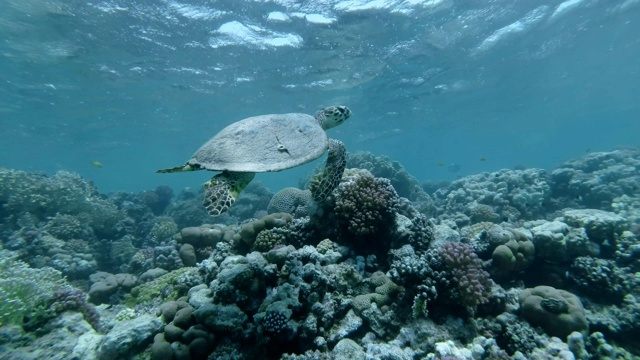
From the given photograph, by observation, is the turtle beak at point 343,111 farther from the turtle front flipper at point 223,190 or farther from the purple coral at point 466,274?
the purple coral at point 466,274

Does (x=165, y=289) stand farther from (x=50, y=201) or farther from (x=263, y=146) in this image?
(x=50, y=201)

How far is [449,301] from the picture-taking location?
4578 millimetres

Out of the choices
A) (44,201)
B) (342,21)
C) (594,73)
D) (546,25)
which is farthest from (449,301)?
(594,73)

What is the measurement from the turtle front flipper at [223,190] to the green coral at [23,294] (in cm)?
344

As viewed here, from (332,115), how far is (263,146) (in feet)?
7.08

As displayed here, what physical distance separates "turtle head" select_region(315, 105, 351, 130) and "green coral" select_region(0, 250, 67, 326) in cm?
570

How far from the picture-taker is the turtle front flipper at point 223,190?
4.13 metres

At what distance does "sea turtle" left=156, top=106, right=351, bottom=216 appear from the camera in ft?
14.0

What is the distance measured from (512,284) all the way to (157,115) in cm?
3471

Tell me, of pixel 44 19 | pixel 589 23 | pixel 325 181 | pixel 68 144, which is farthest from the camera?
pixel 68 144

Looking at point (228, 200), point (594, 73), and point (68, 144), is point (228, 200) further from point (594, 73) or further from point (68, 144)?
point (68, 144)

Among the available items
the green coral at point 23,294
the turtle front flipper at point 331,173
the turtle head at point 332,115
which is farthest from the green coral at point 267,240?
the green coral at point 23,294

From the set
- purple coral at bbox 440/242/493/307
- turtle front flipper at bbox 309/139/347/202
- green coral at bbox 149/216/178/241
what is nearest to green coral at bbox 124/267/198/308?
turtle front flipper at bbox 309/139/347/202

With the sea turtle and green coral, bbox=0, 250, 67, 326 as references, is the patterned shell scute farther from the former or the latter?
green coral, bbox=0, 250, 67, 326
